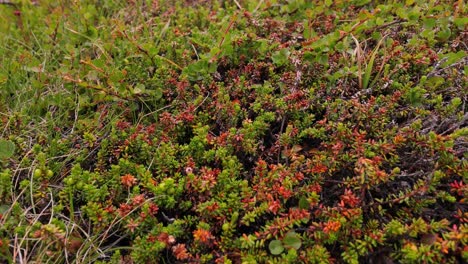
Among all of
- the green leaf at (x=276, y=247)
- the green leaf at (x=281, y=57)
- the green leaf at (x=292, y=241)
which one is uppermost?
the green leaf at (x=281, y=57)

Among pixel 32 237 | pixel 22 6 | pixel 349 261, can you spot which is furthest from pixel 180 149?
pixel 22 6

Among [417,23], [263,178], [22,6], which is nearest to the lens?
[263,178]

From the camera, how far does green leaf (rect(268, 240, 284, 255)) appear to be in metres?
1.85

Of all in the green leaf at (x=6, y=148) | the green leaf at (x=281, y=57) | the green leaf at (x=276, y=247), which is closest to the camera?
the green leaf at (x=276, y=247)

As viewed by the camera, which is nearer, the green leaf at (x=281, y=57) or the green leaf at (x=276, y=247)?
the green leaf at (x=276, y=247)

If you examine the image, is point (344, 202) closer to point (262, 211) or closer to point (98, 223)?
point (262, 211)

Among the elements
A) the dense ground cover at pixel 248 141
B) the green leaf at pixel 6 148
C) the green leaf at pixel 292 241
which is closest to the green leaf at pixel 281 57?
the dense ground cover at pixel 248 141

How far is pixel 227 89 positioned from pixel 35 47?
1.64 metres

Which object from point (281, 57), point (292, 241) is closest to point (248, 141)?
point (292, 241)

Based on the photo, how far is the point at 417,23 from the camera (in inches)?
112

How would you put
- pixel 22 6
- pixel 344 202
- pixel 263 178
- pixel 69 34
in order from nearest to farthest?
pixel 344 202 → pixel 263 178 → pixel 69 34 → pixel 22 6

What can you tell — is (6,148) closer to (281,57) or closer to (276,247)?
(276,247)

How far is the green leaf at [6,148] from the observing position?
89.4 inches

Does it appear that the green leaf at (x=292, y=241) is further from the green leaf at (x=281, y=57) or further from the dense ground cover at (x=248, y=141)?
the green leaf at (x=281, y=57)
